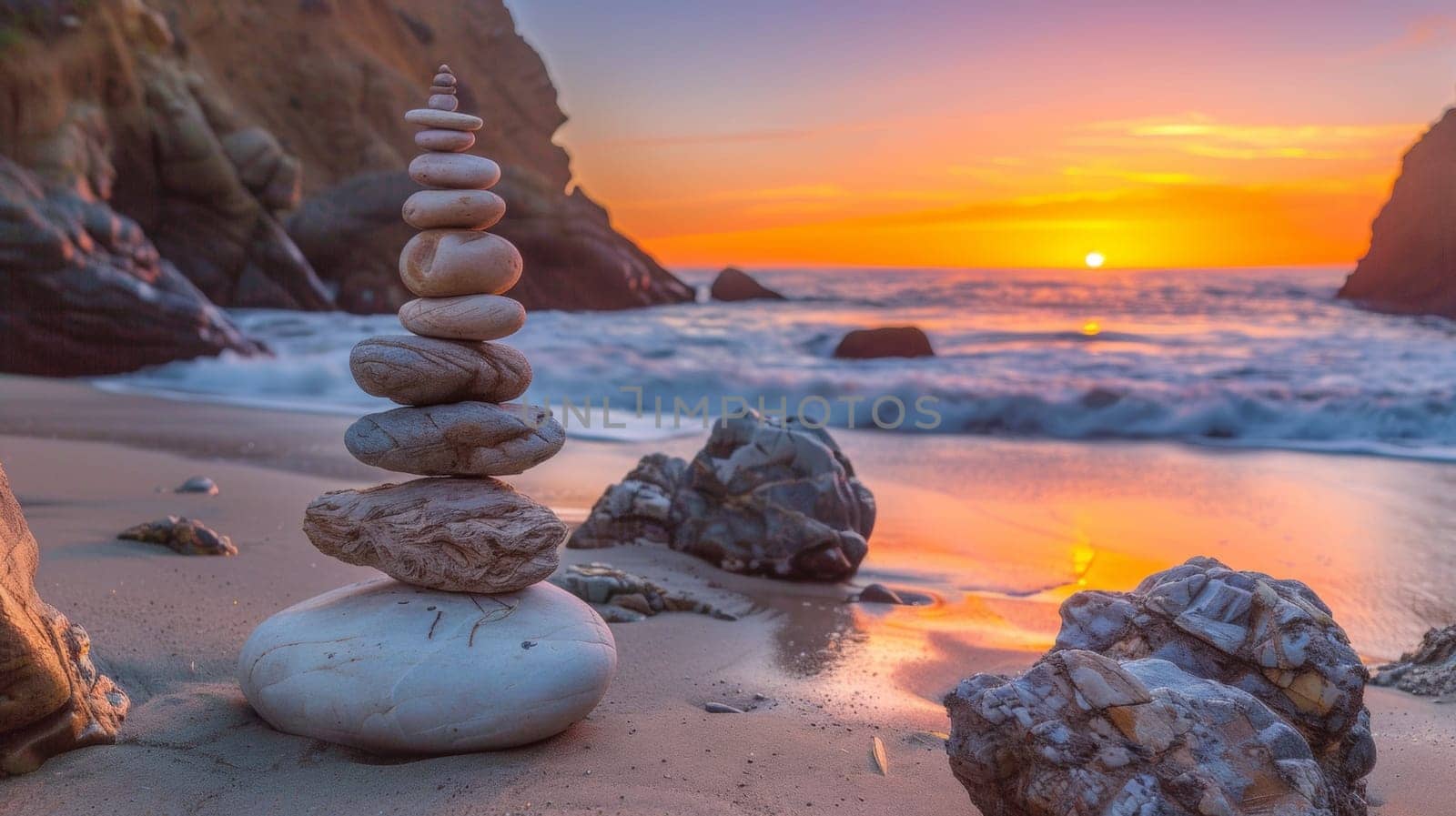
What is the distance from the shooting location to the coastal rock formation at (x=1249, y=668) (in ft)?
8.39

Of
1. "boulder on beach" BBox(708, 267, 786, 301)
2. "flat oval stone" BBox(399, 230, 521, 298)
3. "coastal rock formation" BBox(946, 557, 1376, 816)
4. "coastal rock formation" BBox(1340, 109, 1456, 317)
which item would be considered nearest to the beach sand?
"coastal rock formation" BBox(946, 557, 1376, 816)

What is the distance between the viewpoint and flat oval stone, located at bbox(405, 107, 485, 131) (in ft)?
12.6

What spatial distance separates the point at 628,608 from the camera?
17.2 ft

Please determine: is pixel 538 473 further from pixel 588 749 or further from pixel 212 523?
pixel 588 749

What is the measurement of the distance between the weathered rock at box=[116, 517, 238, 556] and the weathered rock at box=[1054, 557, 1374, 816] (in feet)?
13.9

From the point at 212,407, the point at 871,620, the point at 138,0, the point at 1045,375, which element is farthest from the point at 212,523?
the point at 138,0

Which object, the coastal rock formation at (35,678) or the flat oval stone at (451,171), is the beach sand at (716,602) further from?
the flat oval stone at (451,171)

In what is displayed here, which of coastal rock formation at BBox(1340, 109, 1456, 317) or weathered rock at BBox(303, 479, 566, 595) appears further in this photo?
coastal rock formation at BBox(1340, 109, 1456, 317)

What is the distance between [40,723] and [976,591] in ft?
15.0

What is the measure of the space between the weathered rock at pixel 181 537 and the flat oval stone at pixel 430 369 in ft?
6.69

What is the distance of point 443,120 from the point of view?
3.86 metres

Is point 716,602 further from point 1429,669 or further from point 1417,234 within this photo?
point 1417,234

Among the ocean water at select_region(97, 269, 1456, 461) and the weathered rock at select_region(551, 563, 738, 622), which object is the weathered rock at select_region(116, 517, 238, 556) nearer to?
the weathered rock at select_region(551, 563, 738, 622)

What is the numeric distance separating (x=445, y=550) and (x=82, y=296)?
1317 centimetres
